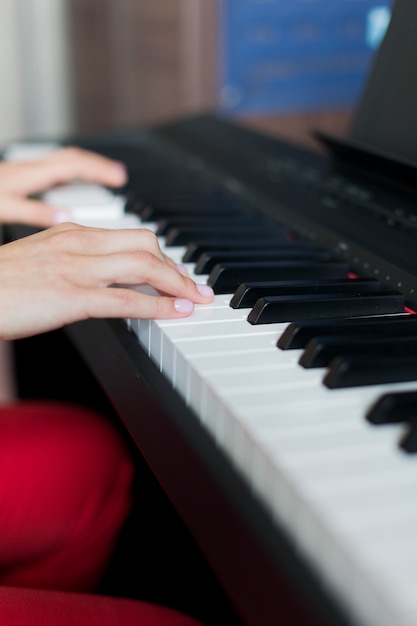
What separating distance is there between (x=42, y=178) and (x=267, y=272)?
515 millimetres

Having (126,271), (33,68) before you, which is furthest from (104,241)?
(33,68)

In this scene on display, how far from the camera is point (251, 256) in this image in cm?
90

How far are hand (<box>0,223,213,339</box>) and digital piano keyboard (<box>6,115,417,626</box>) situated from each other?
0.03 meters

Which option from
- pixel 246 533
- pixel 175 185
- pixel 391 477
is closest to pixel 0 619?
pixel 246 533

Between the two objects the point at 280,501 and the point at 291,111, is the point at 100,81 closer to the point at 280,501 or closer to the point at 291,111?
the point at 291,111

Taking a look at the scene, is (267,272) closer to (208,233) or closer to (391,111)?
(208,233)

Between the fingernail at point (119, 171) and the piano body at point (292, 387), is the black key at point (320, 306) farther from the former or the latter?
the fingernail at point (119, 171)

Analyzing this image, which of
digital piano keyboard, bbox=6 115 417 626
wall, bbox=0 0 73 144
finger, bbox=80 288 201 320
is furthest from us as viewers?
wall, bbox=0 0 73 144

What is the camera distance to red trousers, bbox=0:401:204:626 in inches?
37.2

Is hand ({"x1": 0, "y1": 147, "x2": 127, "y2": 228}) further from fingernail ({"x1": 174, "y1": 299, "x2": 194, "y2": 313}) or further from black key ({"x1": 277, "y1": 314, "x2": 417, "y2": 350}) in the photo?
black key ({"x1": 277, "y1": 314, "x2": 417, "y2": 350})

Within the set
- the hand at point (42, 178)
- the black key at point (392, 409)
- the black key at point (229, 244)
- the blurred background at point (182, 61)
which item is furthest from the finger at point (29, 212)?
the blurred background at point (182, 61)

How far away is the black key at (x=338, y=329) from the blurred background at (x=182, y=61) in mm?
1947

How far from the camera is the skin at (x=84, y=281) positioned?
735 mm

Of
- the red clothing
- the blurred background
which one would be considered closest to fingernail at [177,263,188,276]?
the red clothing
